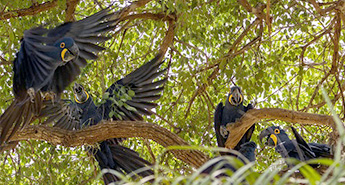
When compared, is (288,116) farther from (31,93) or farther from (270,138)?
(31,93)

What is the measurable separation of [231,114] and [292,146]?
545 mm

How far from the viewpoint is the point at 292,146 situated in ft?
13.2

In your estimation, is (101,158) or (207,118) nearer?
(101,158)

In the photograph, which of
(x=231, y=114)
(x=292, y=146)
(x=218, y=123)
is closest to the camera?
(x=292, y=146)

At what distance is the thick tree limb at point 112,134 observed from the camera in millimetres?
3600

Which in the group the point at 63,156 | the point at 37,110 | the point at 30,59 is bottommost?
the point at 63,156

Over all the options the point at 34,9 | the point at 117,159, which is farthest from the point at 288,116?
the point at 34,9

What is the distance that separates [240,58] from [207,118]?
60 cm

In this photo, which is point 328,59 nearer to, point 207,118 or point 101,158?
point 207,118

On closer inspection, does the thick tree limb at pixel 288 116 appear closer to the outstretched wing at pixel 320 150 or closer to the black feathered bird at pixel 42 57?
the outstretched wing at pixel 320 150

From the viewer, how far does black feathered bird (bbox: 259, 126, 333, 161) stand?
3.63 meters

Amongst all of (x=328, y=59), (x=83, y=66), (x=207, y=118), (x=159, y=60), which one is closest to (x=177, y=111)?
(x=207, y=118)

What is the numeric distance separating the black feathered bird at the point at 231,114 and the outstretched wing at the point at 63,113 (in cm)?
109

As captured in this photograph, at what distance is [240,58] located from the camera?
4902 millimetres
